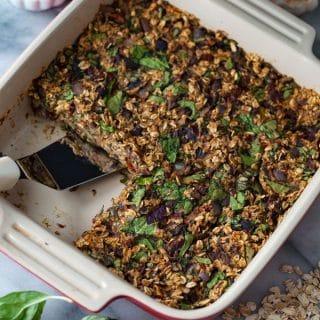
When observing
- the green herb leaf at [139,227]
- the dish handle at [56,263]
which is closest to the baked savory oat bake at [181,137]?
the green herb leaf at [139,227]

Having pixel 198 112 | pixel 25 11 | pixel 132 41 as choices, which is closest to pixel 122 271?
pixel 198 112

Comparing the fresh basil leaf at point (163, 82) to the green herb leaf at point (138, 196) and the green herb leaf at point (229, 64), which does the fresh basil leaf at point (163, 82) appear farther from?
the green herb leaf at point (138, 196)

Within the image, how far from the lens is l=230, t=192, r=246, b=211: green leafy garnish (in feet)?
5.83

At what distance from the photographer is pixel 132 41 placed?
194 cm

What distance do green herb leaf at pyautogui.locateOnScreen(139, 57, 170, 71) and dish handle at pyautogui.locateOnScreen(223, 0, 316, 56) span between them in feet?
0.66

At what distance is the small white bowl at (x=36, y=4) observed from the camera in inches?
81.8

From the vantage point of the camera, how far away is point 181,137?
1.84 m

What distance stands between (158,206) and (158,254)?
101 mm

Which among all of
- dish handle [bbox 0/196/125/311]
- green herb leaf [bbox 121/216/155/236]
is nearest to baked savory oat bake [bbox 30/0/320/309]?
green herb leaf [bbox 121/216/155/236]

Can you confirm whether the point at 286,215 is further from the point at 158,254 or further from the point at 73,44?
the point at 73,44

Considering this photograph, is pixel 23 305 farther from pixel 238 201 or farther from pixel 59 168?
pixel 238 201

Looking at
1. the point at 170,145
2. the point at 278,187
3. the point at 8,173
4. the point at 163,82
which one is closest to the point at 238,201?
the point at 278,187

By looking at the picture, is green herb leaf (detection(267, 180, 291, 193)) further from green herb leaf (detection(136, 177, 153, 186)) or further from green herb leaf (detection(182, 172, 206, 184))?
green herb leaf (detection(136, 177, 153, 186))

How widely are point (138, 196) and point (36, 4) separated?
58 centimetres
